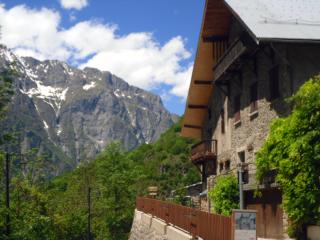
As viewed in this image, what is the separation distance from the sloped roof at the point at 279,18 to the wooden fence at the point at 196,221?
23.9 feet

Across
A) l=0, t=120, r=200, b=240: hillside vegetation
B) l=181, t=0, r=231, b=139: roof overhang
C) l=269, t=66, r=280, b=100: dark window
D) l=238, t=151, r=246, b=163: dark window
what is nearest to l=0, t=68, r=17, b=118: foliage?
l=269, t=66, r=280, b=100: dark window

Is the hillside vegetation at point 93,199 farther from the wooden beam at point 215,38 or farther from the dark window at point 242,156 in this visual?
the wooden beam at point 215,38

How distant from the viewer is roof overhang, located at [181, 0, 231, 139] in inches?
1070

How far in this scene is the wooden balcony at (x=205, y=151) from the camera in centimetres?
3334

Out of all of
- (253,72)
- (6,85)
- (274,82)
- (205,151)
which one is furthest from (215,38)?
(6,85)

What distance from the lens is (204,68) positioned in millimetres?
31938

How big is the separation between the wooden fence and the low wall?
0.83 ft

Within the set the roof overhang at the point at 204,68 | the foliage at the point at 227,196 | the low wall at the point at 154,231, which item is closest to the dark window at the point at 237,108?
the foliage at the point at 227,196

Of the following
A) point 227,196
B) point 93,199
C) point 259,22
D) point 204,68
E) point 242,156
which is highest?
point 204,68

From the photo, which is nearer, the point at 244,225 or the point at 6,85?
the point at 244,225

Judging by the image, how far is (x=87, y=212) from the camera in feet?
207

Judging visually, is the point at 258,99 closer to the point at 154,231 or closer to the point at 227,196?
the point at 227,196

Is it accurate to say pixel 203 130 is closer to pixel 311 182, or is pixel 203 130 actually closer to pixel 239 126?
pixel 239 126

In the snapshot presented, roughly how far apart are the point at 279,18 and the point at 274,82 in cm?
274
